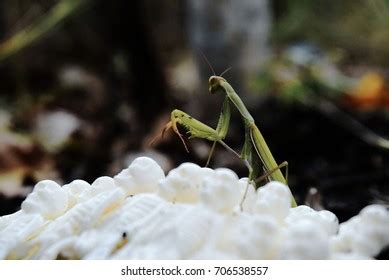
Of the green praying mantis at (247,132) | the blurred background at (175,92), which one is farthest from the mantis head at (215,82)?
the blurred background at (175,92)

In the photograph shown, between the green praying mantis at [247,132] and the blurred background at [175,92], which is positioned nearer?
the green praying mantis at [247,132]

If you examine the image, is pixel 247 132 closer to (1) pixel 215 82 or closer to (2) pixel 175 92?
(1) pixel 215 82

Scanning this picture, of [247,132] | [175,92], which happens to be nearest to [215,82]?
[247,132]

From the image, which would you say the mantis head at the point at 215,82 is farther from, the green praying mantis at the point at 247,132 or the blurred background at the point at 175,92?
the blurred background at the point at 175,92

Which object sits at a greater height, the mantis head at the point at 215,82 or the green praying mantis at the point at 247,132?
the mantis head at the point at 215,82

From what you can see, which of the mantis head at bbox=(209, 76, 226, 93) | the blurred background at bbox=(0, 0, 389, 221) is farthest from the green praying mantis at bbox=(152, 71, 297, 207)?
the blurred background at bbox=(0, 0, 389, 221)

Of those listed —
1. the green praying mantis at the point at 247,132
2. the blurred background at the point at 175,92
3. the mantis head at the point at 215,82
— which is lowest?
the green praying mantis at the point at 247,132

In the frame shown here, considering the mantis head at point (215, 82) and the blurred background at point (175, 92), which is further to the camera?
the blurred background at point (175, 92)

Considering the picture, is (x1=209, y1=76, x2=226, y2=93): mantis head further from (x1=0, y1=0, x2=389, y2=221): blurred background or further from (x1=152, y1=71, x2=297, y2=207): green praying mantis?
(x1=0, y1=0, x2=389, y2=221): blurred background
